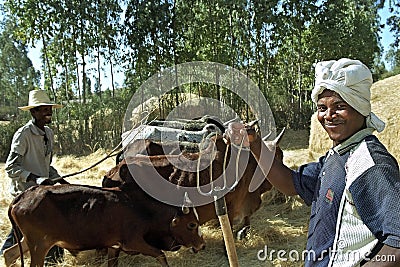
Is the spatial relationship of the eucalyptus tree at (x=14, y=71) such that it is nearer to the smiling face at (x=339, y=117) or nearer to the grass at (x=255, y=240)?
the grass at (x=255, y=240)

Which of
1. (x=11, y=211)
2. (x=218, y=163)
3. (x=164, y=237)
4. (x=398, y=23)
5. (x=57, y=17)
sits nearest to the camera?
(x=11, y=211)

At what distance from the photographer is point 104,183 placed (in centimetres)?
432

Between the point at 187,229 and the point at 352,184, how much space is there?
2405 millimetres

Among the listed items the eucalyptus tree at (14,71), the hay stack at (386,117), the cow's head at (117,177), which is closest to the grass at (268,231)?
the hay stack at (386,117)

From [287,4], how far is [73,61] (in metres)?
6.89

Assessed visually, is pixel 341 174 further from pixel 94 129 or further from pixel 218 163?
pixel 94 129

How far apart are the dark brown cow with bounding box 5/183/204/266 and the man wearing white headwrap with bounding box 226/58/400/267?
2.13 m

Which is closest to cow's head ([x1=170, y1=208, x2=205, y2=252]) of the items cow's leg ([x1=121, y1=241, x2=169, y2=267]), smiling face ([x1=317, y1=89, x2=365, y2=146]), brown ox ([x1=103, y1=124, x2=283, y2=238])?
cow's leg ([x1=121, y1=241, x2=169, y2=267])

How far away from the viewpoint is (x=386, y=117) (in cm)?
658

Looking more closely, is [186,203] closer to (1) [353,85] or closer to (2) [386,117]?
(1) [353,85]

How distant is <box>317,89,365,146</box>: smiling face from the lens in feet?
5.46

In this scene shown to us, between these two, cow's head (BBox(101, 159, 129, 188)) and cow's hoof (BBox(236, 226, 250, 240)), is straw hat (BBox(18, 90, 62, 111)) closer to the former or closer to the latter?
cow's head (BBox(101, 159, 129, 188))

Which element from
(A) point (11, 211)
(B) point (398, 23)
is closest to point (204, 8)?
(B) point (398, 23)

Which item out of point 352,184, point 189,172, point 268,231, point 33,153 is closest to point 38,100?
point 33,153
